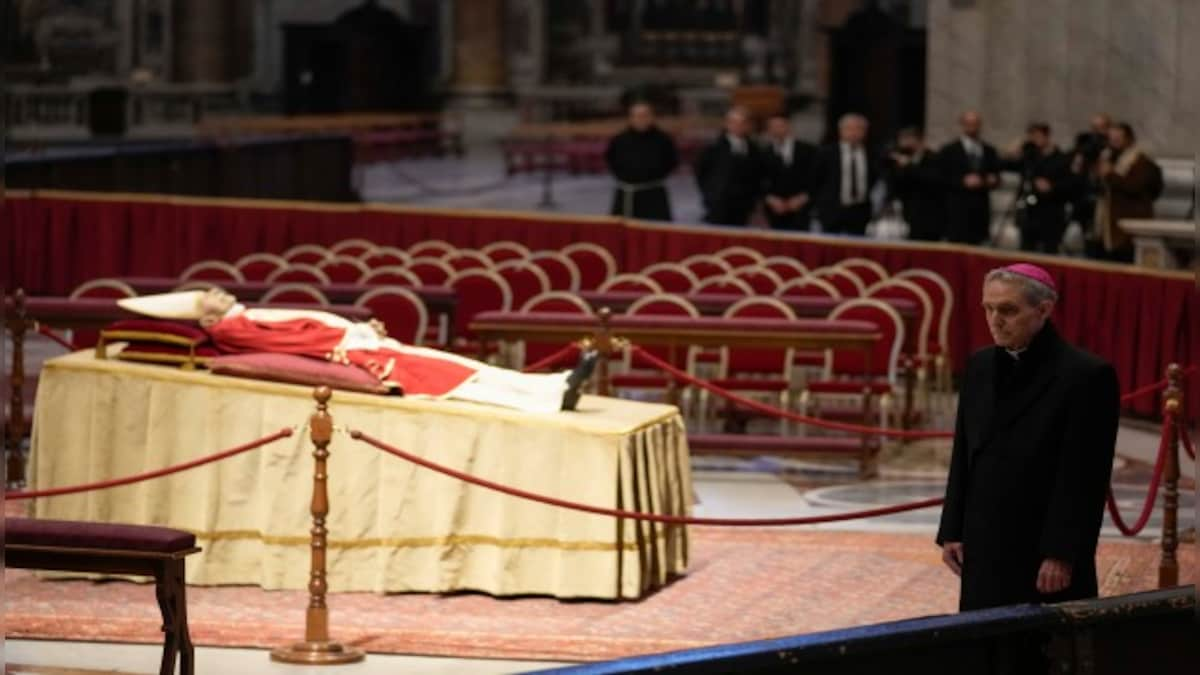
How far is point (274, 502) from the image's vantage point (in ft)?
32.1

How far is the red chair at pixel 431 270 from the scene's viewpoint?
15352 millimetres

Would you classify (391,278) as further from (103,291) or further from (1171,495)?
(1171,495)

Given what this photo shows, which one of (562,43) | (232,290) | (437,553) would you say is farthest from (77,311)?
(562,43)

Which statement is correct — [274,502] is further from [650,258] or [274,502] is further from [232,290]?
[650,258]

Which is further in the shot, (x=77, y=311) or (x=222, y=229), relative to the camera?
(x=222, y=229)

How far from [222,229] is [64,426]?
341 inches

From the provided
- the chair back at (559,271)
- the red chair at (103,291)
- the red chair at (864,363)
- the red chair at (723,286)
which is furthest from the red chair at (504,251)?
the red chair at (864,363)

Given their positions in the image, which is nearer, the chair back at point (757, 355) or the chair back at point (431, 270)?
the chair back at point (757, 355)

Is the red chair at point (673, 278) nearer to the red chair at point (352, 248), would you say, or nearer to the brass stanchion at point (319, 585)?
the red chair at point (352, 248)

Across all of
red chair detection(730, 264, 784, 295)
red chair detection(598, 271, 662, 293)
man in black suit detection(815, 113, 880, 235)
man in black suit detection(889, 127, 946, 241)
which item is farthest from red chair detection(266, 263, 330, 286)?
man in black suit detection(889, 127, 946, 241)

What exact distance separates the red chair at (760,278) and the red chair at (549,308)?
1.72 meters

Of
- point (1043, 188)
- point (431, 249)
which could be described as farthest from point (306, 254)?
point (1043, 188)

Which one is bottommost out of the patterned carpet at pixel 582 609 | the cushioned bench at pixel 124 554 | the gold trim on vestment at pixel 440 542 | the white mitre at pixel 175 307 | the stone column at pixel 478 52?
the patterned carpet at pixel 582 609

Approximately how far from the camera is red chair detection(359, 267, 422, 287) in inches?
576
